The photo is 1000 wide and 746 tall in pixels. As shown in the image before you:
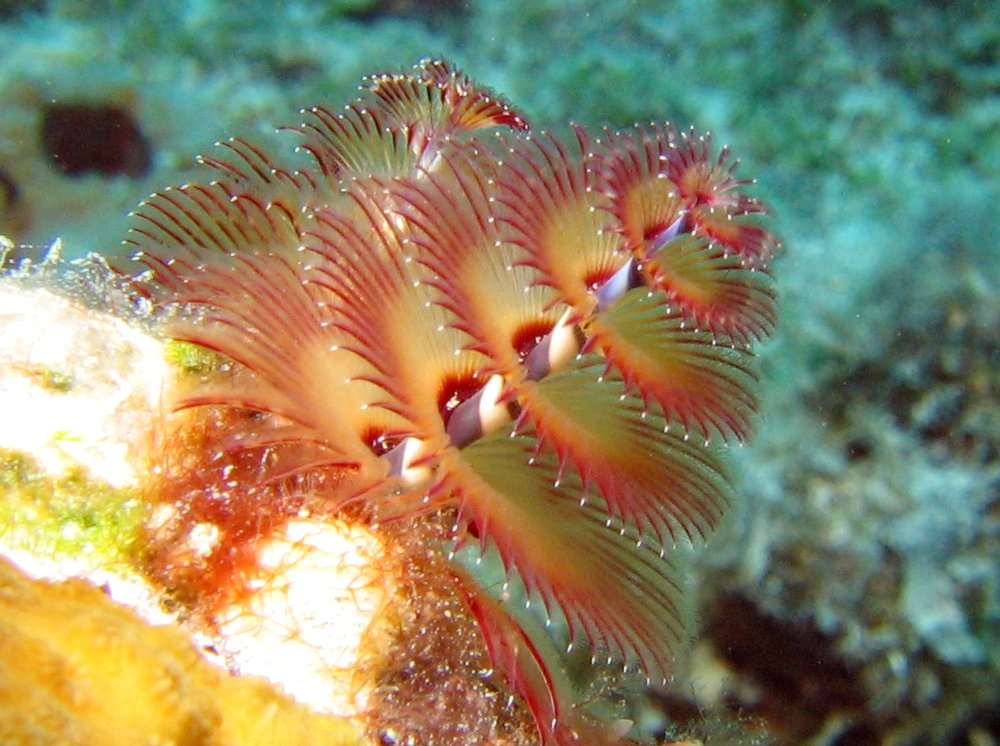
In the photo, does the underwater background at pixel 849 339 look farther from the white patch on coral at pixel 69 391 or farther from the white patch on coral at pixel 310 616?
the white patch on coral at pixel 69 391

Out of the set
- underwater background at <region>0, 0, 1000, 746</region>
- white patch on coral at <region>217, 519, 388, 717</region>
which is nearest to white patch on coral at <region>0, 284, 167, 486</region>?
white patch on coral at <region>217, 519, 388, 717</region>

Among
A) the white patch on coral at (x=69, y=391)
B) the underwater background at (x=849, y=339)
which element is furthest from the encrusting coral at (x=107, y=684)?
the underwater background at (x=849, y=339)

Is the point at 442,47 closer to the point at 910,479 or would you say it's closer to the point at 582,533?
the point at 910,479

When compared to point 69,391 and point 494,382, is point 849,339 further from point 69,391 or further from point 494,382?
point 69,391

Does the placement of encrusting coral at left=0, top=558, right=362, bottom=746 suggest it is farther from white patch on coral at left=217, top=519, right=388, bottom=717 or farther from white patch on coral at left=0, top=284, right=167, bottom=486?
white patch on coral at left=0, top=284, right=167, bottom=486

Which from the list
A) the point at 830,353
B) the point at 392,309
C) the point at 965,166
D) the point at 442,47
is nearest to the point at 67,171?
the point at 442,47

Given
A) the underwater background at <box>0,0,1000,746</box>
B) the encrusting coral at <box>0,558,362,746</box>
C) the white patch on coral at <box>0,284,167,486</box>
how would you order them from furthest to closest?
1. the underwater background at <box>0,0,1000,746</box>
2. the white patch on coral at <box>0,284,167,486</box>
3. the encrusting coral at <box>0,558,362,746</box>
